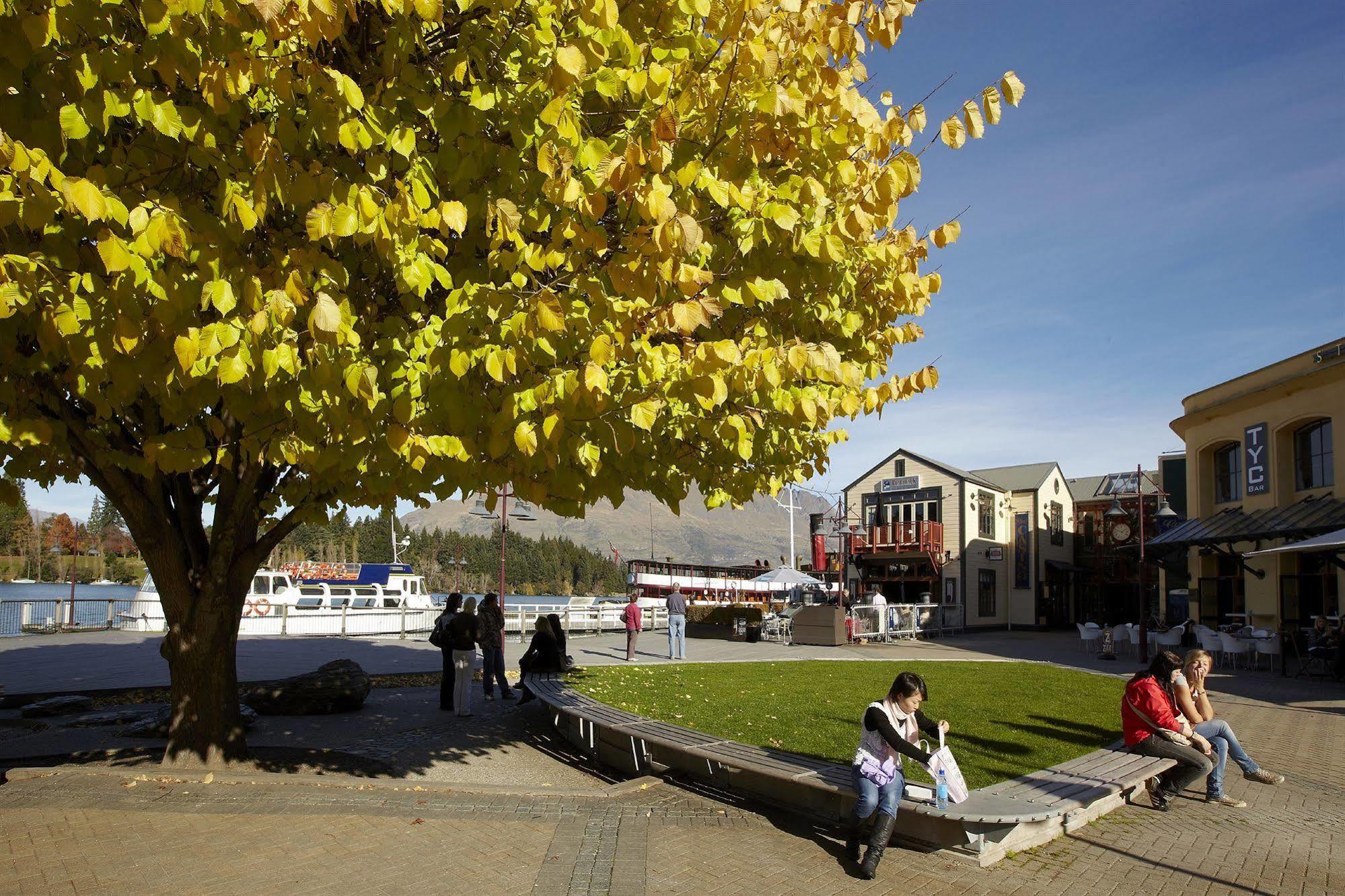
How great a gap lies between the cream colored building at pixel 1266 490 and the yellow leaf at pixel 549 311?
19.1 meters

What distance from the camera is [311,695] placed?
1251cm

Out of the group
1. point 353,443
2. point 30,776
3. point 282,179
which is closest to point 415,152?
point 282,179

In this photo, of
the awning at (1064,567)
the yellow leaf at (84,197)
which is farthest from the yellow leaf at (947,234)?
the awning at (1064,567)

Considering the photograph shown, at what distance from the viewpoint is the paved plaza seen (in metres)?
5.61

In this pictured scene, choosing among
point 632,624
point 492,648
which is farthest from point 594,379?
point 632,624

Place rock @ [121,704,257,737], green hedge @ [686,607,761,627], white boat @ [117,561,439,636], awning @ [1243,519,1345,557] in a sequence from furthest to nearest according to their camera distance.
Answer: green hedge @ [686,607,761,627]
white boat @ [117,561,439,636]
awning @ [1243,519,1345,557]
rock @ [121,704,257,737]

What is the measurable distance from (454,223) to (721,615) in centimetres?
2689

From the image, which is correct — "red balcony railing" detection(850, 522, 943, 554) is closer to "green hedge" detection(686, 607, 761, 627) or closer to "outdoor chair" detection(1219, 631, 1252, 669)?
"green hedge" detection(686, 607, 761, 627)

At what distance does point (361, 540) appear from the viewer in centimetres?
14738

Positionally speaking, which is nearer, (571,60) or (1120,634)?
(571,60)

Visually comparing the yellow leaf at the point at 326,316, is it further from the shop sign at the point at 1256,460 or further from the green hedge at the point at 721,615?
the green hedge at the point at 721,615

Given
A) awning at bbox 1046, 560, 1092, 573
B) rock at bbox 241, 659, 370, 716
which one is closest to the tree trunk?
rock at bbox 241, 659, 370, 716

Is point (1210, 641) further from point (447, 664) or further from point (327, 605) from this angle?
point (327, 605)

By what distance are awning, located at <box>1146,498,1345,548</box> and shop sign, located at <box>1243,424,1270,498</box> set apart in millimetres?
624
